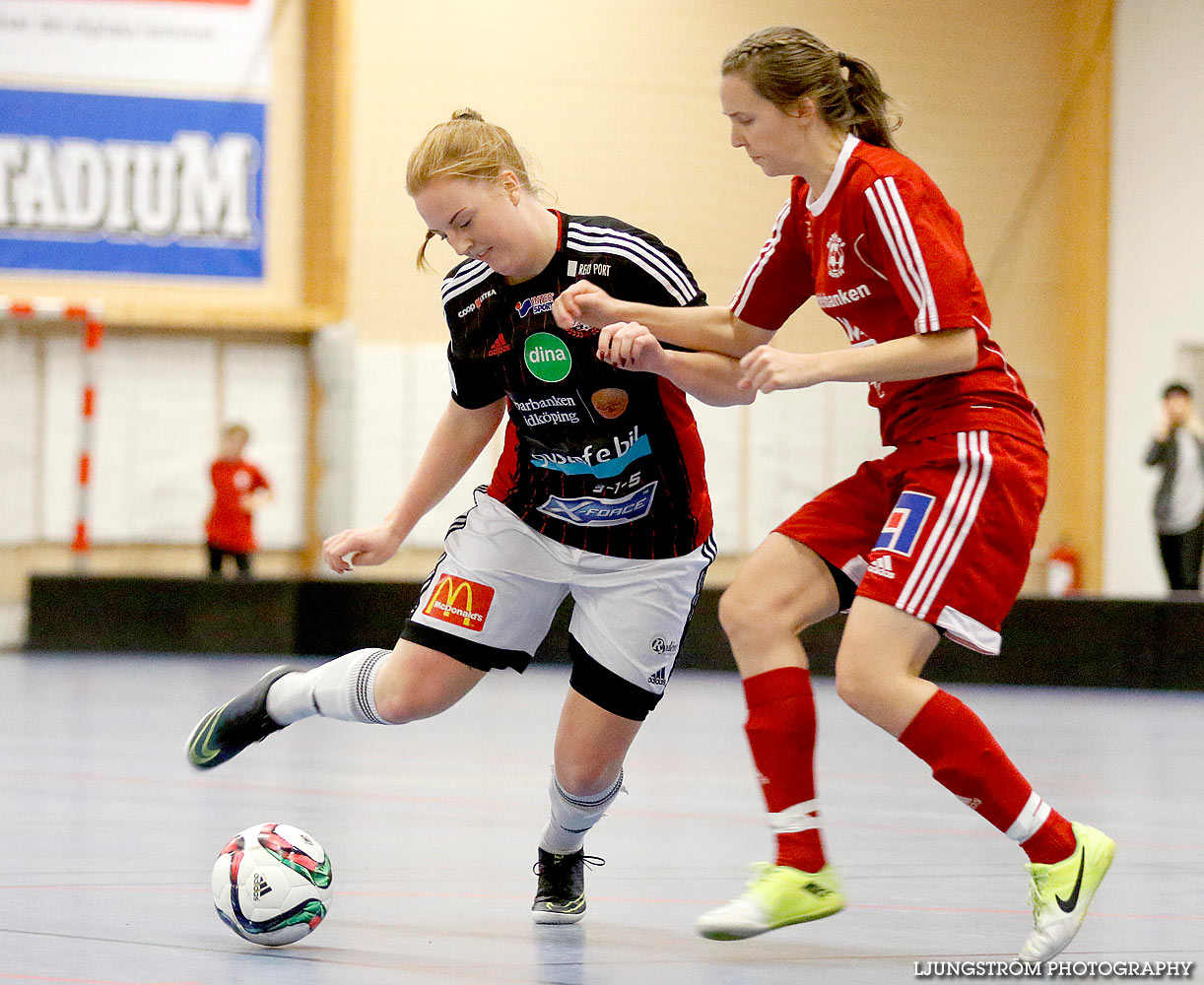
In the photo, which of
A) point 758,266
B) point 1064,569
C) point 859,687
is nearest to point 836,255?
point 758,266

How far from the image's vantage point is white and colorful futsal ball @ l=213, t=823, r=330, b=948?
246 centimetres

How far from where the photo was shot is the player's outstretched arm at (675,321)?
254 cm

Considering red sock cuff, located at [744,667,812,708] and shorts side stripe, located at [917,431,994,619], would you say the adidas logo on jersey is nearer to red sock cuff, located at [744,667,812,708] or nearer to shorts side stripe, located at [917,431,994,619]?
shorts side stripe, located at [917,431,994,619]

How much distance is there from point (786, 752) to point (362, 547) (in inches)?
34.0

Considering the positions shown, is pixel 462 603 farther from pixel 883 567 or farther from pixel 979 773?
pixel 979 773

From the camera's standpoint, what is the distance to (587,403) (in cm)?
271

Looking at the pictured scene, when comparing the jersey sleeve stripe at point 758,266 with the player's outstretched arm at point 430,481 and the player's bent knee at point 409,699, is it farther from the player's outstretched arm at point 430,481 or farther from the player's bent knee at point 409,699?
the player's bent knee at point 409,699

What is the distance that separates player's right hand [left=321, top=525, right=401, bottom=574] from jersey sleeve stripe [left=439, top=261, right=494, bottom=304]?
0.42 meters

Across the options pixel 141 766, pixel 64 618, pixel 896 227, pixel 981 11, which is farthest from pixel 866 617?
pixel 981 11

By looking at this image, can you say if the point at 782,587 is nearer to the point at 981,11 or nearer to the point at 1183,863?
the point at 1183,863

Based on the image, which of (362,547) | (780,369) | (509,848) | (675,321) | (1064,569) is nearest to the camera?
(780,369)

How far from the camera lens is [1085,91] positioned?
11.9 meters

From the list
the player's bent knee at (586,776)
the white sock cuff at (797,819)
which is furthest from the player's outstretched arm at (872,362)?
the player's bent knee at (586,776)

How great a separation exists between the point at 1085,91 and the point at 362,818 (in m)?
9.75
